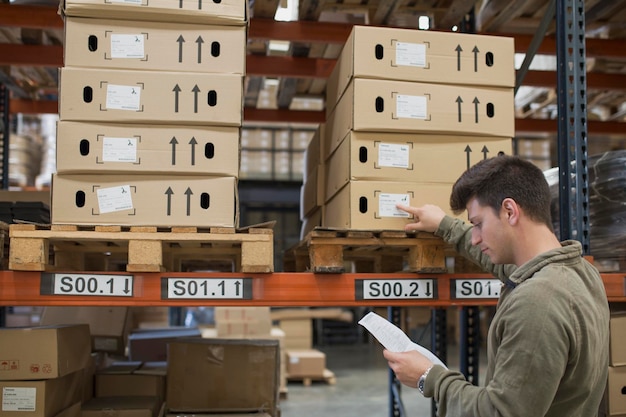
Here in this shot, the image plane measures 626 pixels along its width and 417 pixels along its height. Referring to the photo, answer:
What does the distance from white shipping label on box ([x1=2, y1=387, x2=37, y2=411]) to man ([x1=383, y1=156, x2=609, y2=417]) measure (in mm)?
1837

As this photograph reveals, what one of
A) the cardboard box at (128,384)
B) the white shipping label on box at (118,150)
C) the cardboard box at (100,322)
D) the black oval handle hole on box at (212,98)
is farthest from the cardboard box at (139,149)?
the cardboard box at (100,322)

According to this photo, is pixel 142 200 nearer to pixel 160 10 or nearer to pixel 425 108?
pixel 160 10

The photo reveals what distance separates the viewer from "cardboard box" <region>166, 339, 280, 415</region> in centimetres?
373

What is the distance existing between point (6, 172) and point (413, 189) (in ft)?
13.2

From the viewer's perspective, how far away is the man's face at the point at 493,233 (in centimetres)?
211

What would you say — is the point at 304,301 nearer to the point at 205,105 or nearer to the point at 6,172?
the point at 205,105

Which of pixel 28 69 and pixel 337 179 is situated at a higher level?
pixel 28 69

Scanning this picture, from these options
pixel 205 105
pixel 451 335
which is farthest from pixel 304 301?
pixel 451 335

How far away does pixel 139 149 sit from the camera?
296 centimetres

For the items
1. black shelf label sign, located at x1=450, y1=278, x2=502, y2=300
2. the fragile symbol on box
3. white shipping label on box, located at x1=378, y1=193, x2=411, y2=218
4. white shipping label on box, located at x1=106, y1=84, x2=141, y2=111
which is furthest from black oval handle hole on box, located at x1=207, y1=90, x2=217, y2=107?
the fragile symbol on box

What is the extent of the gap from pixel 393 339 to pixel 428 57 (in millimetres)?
1532

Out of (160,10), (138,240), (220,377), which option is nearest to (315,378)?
(220,377)

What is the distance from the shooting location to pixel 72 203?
2.93 meters

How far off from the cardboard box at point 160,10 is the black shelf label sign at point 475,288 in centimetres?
159
